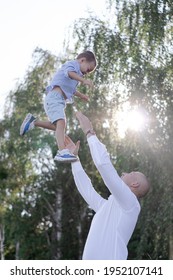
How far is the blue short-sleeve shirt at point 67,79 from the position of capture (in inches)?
187

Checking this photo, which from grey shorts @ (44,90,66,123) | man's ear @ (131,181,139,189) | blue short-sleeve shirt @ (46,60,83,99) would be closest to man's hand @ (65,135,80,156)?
grey shorts @ (44,90,66,123)

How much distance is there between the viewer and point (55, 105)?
470 cm

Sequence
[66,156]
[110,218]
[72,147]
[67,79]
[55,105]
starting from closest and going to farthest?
[110,218], [66,156], [72,147], [55,105], [67,79]

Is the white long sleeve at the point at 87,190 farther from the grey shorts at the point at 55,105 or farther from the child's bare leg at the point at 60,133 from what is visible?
the grey shorts at the point at 55,105

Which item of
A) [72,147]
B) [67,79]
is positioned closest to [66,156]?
[72,147]

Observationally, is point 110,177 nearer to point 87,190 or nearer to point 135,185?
point 135,185

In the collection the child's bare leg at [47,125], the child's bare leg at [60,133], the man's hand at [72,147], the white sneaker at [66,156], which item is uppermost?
the child's bare leg at [47,125]

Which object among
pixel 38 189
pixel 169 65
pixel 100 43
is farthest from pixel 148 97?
pixel 38 189

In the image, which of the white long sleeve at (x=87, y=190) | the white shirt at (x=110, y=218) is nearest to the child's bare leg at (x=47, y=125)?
the white long sleeve at (x=87, y=190)

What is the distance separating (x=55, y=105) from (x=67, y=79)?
253 millimetres

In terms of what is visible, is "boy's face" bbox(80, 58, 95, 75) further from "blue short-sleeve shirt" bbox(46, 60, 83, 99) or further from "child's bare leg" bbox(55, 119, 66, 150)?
"child's bare leg" bbox(55, 119, 66, 150)

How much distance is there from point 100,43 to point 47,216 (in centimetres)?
1181

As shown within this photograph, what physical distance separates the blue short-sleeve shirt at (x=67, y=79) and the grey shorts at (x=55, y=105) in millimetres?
61

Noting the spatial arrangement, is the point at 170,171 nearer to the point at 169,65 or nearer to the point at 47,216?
the point at 169,65
